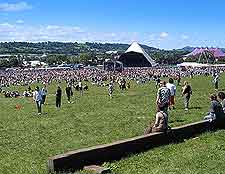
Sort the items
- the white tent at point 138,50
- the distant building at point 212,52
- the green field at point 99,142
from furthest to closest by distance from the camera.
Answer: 1. the distant building at point 212,52
2. the white tent at point 138,50
3. the green field at point 99,142

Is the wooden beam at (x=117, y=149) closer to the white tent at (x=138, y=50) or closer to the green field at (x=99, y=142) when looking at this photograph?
the green field at (x=99, y=142)

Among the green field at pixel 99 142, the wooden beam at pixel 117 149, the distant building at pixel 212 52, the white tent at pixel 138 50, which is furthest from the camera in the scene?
the distant building at pixel 212 52

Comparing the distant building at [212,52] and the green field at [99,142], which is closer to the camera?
the green field at [99,142]

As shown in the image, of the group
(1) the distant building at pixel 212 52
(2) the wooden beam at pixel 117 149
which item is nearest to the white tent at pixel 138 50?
(1) the distant building at pixel 212 52

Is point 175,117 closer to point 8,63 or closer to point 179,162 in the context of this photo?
point 179,162

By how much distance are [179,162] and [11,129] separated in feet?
24.8

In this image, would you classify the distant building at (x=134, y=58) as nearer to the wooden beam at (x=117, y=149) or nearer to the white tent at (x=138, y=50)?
the white tent at (x=138, y=50)

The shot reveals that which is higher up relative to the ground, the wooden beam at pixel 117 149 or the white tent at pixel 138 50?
the white tent at pixel 138 50

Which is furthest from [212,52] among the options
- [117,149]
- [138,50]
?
[117,149]

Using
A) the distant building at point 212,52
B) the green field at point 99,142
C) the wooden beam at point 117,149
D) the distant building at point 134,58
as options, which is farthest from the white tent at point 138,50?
the wooden beam at point 117,149

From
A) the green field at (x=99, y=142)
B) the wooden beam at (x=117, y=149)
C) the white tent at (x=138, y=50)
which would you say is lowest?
the green field at (x=99, y=142)

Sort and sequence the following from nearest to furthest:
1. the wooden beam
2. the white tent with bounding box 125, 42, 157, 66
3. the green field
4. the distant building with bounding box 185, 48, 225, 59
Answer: the wooden beam, the green field, the white tent with bounding box 125, 42, 157, 66, the distant building with bounding box 185, 48, 225, 59

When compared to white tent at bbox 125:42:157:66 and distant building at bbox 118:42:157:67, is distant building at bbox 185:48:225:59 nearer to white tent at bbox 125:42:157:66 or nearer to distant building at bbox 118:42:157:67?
white tent at bbox 125:42:157:66

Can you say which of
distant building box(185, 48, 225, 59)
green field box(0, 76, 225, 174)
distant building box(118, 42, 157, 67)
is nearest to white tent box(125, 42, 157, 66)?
distant building box(118, 42, 157, 67)
